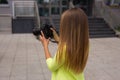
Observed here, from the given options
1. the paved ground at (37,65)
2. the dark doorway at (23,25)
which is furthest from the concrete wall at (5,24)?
the paved ground at (37,65)

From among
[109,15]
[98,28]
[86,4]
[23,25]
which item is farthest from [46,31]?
[86,4]

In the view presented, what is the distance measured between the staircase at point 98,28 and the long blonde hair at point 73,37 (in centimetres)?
1829

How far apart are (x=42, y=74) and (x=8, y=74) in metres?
0.87

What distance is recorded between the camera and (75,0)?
2783cm

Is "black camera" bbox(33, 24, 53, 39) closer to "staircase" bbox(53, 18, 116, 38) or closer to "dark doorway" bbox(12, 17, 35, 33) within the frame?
"staircase" bbox(53, 18, 116, 38)

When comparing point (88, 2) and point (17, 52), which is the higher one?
point (88, 2)

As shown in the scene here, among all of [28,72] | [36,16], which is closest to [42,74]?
[28,72]

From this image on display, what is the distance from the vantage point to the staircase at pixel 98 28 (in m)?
22.3

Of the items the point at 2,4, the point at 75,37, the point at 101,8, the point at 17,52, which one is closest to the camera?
the point at 75,37

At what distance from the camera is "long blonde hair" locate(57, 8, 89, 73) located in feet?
10.5

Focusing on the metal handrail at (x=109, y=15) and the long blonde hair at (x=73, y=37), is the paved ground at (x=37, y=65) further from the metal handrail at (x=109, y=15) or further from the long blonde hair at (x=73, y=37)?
the metal handrail at (x=109, y=15)

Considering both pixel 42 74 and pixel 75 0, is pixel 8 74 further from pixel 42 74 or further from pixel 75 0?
pixel 75 0

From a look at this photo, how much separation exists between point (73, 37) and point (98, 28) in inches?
801

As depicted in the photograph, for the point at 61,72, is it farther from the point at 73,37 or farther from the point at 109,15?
the point at 109,15
